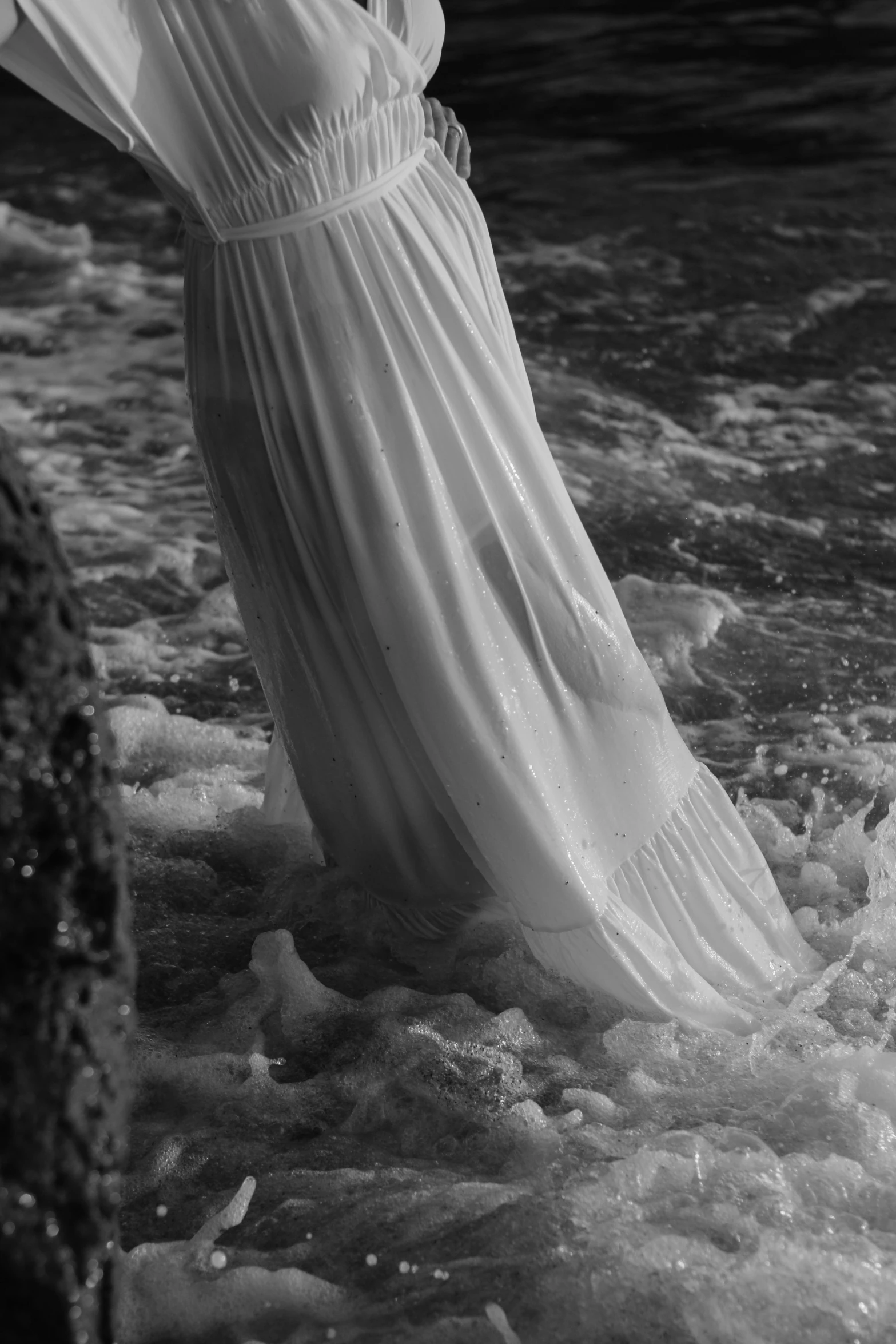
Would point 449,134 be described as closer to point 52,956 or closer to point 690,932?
point 690,932

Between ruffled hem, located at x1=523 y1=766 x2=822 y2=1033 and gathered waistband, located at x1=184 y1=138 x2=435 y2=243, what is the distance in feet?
3.23

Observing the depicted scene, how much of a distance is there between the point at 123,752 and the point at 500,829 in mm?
1557

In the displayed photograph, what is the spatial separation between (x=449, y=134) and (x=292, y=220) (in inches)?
15.3

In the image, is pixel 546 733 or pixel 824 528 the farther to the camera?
pixel 824 528

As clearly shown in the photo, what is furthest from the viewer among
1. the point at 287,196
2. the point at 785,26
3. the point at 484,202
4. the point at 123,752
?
the point at 785,26

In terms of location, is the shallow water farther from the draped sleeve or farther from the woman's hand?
the draped sleeve

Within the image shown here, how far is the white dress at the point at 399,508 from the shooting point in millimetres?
1886

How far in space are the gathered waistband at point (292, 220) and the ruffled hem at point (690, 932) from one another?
3.23 ft

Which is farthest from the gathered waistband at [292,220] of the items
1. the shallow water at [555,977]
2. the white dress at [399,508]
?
the shallow water at [555,977]

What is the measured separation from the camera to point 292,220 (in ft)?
6.43

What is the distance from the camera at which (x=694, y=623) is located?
398 cm

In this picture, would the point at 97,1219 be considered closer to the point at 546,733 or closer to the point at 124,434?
the point at 546,733

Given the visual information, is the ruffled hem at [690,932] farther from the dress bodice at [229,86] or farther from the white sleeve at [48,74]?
the white sleeve at [48,74]

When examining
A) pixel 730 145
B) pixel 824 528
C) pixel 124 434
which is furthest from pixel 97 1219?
pixel 730 145
